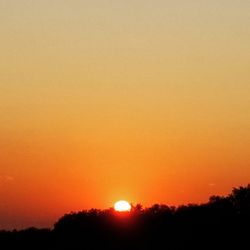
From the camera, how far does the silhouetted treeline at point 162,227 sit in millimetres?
117688

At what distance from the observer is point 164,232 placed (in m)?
127

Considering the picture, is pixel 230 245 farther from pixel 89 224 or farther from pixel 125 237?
pixel 89 224

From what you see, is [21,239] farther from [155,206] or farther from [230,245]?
[230,245]

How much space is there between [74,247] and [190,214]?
27.4 meters

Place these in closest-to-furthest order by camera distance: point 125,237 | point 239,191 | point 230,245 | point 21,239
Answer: point 230,245 → point 239,191 → point 125,237 → point 21,239

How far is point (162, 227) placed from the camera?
424 ft

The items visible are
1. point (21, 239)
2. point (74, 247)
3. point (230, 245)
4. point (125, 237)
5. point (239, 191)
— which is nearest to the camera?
point (230, 245)

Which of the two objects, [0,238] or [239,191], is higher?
[0,238]

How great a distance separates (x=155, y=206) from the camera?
142 m

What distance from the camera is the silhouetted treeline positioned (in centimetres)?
11769

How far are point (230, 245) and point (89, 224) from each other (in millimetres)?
37356

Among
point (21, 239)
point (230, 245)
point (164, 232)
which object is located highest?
point (21, 239)

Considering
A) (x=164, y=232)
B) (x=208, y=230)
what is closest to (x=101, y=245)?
(x=164, y=232)

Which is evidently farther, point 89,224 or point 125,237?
point 89,224
